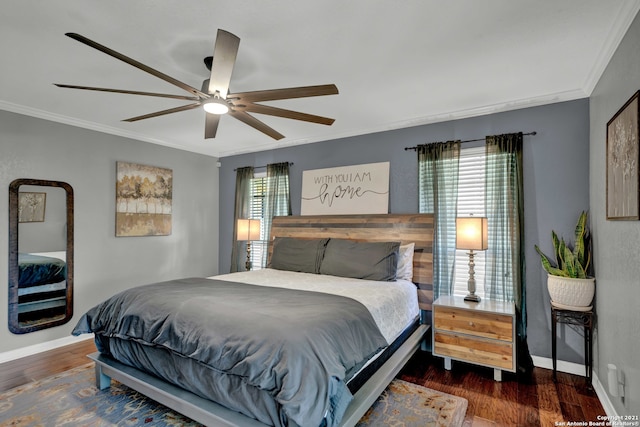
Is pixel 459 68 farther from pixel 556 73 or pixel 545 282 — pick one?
pixel 545 282

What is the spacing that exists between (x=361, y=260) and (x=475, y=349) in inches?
51.2

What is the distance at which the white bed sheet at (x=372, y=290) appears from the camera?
2627 millimetres

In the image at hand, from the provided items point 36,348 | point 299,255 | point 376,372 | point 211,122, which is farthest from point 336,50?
point 36,348

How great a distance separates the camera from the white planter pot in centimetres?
267

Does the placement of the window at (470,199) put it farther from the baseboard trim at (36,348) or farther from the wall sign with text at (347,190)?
the baseboard trim at (36,348)

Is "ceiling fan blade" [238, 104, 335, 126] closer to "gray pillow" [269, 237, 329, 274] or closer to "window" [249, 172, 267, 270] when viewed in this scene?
"gray pillow" [269, 237, 329, 274]

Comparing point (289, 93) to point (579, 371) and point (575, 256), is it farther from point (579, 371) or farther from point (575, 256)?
point (579, 371)

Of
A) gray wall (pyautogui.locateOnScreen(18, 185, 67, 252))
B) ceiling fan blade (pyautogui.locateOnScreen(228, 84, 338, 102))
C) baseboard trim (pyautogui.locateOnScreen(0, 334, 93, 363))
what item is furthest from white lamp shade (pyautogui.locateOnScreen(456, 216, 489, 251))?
baseboard trim (pyautogui.locateOnScreen(0, 334, 93, 363))

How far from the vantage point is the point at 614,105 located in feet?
7.41

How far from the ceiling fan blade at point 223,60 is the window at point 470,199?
2.59 m

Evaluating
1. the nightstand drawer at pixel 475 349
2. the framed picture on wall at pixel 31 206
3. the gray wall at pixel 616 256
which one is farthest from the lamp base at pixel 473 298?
the framed picture on wall at pixel 31 206

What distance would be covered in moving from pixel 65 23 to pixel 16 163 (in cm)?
222

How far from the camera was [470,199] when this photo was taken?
3541mm

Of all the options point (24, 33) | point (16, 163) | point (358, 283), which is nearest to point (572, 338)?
point (358, 283)
